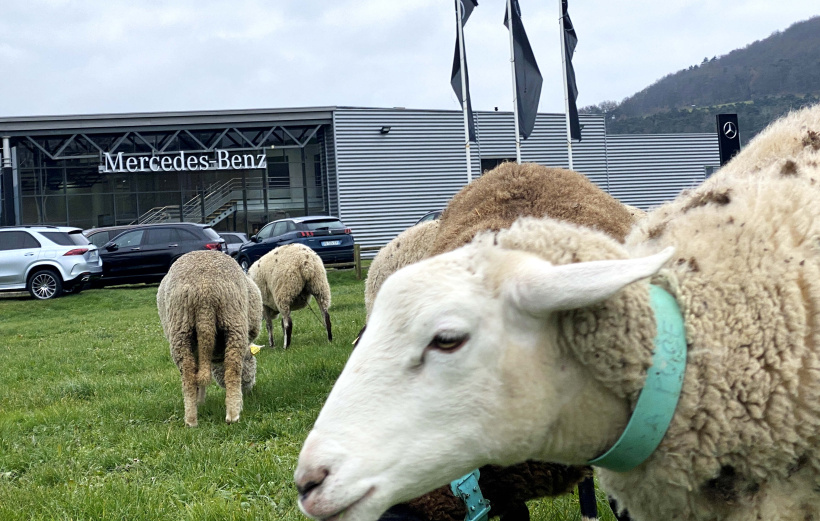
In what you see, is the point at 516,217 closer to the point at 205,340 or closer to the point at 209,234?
the point at 205,340

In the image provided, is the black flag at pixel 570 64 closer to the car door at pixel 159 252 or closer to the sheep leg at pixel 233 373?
the car door at pixel 159 252

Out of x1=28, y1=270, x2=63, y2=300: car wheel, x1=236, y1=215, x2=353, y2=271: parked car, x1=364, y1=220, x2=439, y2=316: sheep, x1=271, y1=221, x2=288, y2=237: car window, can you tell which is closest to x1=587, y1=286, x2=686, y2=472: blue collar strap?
x1=364, y1=220, x2=439, y2=316: sheep

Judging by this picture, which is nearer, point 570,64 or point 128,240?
point 570,64

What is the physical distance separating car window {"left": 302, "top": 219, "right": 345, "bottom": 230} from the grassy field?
11.3 m

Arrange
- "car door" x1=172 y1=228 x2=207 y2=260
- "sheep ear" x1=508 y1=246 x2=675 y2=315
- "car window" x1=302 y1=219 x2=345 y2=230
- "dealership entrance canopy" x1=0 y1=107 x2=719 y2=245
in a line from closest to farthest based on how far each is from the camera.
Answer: "sheep ear" x1=508 y1=246 x2=675 y2=315, "car door" x1=172 y1=228 x2=207 y2=260, "car window" x1=302 y1=219 x2=345 y2=230, "dealership entrance canopy" x1=0 y1=107 x2=719 y2=245

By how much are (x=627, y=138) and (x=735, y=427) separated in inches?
1435

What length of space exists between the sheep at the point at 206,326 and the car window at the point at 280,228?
16.3m

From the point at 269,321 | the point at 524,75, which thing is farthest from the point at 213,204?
the point at 269,321

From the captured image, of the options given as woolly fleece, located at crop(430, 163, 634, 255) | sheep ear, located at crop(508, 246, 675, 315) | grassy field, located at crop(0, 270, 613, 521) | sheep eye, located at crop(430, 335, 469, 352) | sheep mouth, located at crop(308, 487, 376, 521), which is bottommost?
grassy field, located at crop(0, 270, 613, 521)

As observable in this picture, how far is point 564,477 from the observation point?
2.80 m

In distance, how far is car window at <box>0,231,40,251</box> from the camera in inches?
763

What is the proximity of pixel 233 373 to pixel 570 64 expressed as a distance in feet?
53.6

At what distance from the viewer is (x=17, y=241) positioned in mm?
19531

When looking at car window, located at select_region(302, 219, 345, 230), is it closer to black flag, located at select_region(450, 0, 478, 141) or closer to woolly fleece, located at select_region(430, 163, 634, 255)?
black flag, located at select_region(450, 0, 478, 141)
